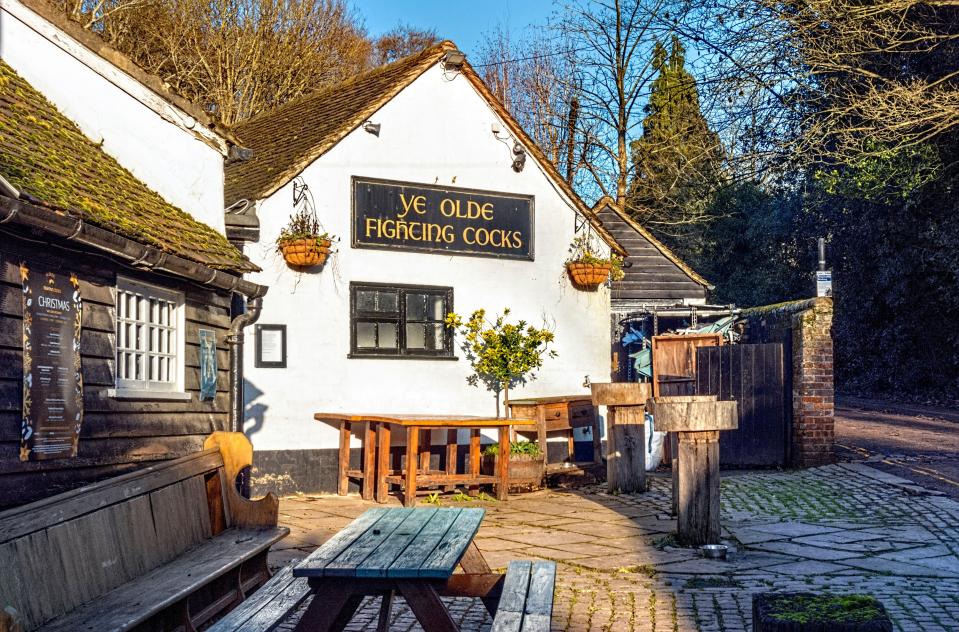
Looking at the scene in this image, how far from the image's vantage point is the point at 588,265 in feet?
48.7

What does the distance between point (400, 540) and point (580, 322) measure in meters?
10.5

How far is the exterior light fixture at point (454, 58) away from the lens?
1422cm

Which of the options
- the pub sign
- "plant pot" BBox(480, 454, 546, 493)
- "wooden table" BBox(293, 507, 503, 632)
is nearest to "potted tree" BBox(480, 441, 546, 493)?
"plant pot" BBox(480, 454, 546, 493)

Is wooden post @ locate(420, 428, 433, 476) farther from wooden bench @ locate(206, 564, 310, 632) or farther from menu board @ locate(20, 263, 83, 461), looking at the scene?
wooden bench @ locate(206, 564, 310, 632)

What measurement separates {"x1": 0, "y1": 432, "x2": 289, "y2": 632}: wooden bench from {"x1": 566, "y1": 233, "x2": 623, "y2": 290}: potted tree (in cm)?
801

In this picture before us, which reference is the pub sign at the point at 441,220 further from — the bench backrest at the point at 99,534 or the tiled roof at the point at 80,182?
the bench backrest at the point at 99,534

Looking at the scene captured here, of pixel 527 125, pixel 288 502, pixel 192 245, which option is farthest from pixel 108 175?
pixel 527 125

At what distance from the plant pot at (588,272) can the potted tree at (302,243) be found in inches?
142

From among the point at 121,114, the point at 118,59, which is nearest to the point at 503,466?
the point at 121,114

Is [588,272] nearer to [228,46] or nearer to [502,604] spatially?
[502,604]

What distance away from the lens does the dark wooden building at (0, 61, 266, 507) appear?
6.11 metres

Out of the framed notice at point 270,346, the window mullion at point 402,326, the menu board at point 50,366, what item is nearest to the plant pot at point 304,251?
the framed notice at point 270,346

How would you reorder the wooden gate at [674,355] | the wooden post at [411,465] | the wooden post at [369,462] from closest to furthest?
1. the wooden post at [411,465]
2. the wooden post at [369,462]
3. the wooden gate at [674,355]

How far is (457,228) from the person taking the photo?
47.3 ft
